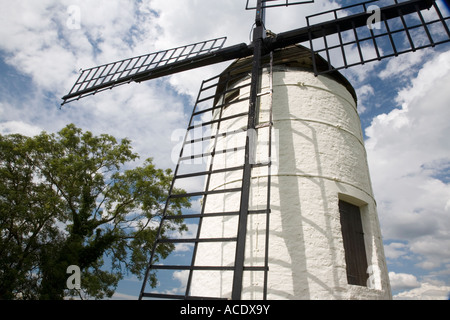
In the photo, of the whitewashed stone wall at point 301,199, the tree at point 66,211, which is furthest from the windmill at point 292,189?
the tree at point 66,211

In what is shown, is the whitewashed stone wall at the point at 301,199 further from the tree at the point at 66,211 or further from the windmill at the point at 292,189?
the tree at the point at 66,211

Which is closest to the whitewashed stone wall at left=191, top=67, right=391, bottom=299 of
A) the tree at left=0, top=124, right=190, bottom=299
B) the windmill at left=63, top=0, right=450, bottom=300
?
the windmill at left=63, top=0, right=450, bottom=300

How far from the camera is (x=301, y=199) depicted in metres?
5.69

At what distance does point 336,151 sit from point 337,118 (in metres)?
1.05

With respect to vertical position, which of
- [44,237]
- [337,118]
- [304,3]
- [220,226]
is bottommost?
[220,226]

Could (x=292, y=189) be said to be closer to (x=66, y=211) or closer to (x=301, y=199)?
(x=301, y=199)

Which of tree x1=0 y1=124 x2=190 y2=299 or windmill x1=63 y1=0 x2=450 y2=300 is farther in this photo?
tree x1=0 y1=124 x2=190 y2=299

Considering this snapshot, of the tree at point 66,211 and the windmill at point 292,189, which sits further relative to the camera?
the tree at point 66,211

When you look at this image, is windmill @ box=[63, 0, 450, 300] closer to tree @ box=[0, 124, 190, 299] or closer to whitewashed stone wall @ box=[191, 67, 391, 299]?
whitewashed stone wall @ box=[191, 67, 391, 299]

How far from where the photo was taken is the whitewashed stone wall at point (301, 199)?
16.7 ft

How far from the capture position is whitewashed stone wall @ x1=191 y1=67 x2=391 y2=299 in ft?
16.7
